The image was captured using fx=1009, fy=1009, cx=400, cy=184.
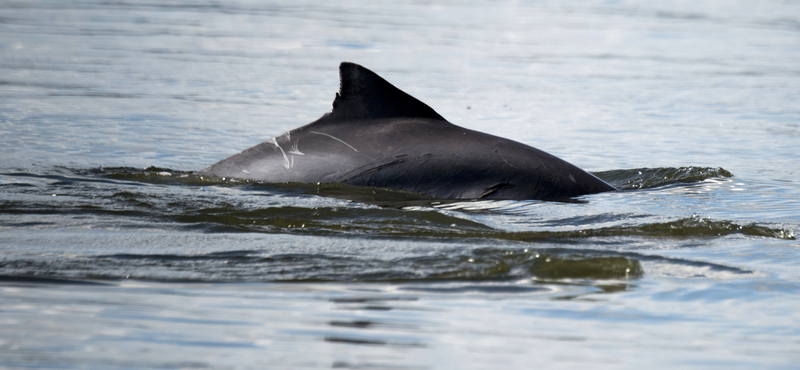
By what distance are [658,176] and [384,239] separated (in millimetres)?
3478

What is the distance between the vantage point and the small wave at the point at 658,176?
7.79 metres

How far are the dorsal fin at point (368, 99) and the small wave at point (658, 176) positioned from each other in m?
1.77

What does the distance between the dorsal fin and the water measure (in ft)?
2.21

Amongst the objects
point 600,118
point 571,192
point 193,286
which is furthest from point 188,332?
point 600,118

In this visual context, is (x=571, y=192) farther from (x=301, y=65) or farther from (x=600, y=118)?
(x=301, y=65)

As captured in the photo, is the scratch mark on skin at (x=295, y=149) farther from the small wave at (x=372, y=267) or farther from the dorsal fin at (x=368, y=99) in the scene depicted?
the small wave at (x=372, y=267)

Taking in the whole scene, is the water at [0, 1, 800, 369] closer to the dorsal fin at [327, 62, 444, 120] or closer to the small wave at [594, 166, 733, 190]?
the small wave at [594, 166, 733, 190]

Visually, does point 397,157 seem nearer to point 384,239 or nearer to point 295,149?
point 295,149

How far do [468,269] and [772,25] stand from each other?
21564 millimetres

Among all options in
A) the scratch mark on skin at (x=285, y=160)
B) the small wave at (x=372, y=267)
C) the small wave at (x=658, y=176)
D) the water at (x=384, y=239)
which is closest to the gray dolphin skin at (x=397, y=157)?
the scratch mark on skin at (x=285, y=160)

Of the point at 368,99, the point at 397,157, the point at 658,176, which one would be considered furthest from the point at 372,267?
the point at 658,176

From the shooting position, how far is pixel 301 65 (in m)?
15.5

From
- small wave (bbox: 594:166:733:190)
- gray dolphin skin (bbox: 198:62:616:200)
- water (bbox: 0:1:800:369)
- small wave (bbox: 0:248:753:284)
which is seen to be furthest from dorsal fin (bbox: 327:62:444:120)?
small wave (bbox: 0:248:753:284)

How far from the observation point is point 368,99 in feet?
22.9
